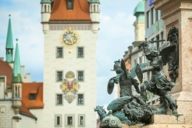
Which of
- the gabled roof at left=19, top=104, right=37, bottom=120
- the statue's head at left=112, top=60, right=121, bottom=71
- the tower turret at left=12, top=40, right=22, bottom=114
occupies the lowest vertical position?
the gabled roof at left=19, top=104, right=37, bottom=120

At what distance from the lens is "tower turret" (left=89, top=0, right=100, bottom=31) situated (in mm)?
94438

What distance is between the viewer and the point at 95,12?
315 feet

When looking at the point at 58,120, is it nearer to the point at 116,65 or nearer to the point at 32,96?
the point at 32,96

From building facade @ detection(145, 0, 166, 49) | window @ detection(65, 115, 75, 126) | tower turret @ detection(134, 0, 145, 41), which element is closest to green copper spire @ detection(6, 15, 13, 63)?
window @ detection(65, 115, 75, 126)

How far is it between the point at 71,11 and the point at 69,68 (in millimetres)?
7184

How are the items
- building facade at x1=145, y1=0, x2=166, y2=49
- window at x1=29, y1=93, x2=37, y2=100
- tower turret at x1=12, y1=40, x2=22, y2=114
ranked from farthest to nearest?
1. window at x1=29, y1=93, x2=37, y2=100
2. tower turret at x1=12, y1=40, x2=22, y2=114
3. building facade at x1=145, y1=0, x2=166, y2=49

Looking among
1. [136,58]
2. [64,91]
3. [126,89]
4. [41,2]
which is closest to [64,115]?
[64,91]

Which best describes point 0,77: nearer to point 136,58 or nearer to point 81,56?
point 81,56

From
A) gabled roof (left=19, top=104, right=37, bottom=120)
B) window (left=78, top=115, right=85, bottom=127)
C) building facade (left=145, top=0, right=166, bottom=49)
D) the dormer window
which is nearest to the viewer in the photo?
building facade (left=145, top=0, right=166, bottom=49)

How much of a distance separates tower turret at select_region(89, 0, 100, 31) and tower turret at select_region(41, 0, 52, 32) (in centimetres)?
494

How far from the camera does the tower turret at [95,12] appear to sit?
310 ft

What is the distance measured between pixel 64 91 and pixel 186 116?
76769 millimetres

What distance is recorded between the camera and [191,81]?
17.8 metres

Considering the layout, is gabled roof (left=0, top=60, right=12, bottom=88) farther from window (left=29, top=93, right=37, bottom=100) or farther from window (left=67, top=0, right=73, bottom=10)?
window (left=67, top=0, right=73, bottom=10)
